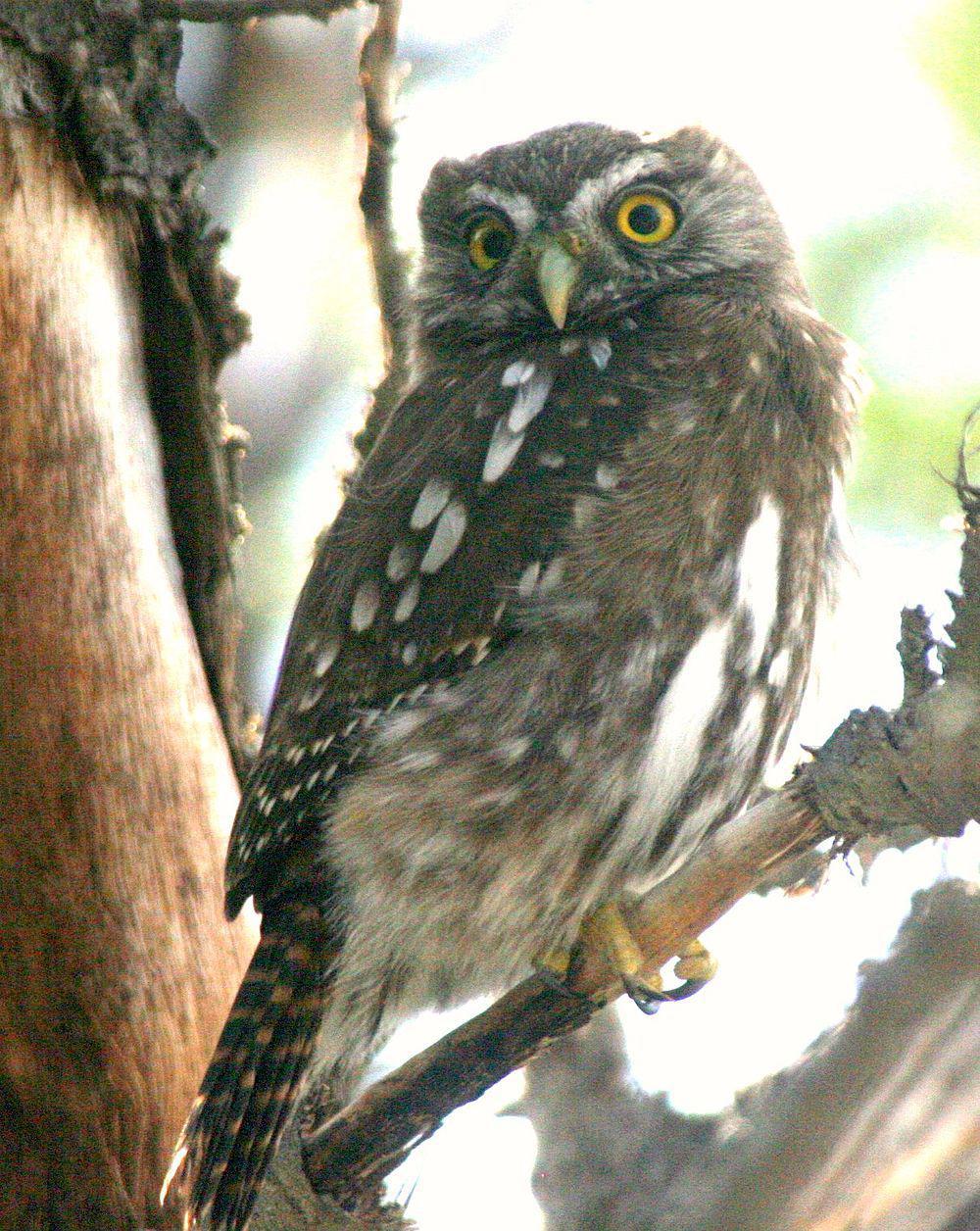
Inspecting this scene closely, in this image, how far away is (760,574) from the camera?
2.79 meters

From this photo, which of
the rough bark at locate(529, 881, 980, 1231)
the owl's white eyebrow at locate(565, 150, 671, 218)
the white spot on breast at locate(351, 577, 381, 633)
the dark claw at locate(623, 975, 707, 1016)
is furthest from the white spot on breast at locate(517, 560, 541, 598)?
the rough bark at locate(529, 881, 980, 1231)

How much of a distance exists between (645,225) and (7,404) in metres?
1.38

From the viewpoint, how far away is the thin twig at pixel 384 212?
10.7ft

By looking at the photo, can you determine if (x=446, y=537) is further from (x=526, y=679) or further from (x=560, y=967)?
(x=560, y=967)

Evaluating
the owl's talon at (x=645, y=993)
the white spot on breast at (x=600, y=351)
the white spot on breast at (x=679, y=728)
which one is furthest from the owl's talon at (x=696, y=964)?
the white spot on breast at (x=600, y=351)

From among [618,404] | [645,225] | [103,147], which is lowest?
[618,404]

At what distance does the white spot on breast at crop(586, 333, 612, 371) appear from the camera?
3006 millimetres

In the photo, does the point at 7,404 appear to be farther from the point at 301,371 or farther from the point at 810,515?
the point at 301,371

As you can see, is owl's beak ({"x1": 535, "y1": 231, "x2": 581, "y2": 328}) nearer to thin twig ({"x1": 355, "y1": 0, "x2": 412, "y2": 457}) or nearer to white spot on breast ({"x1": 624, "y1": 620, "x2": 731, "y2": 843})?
thin twig ({"x1": 355, "y1": 0, "x2": 412, "y2": 457})

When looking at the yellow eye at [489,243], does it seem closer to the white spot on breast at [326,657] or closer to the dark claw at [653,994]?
the white spot on breast at [326,657]

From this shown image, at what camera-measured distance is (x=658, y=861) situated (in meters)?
2.88

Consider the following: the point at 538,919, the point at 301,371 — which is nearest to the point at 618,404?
the point at 538,919

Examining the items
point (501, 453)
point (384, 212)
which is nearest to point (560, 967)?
point (501, 453)

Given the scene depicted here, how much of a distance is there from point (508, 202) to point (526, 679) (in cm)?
121
